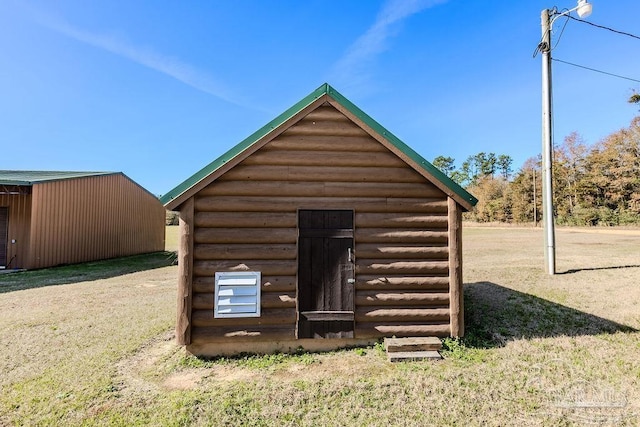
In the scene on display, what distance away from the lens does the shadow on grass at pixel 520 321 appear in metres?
7.07

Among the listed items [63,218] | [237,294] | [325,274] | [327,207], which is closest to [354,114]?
[327,207]

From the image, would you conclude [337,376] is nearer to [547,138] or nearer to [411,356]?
[411,356]

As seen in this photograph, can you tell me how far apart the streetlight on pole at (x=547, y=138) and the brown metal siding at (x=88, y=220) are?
22.3 m

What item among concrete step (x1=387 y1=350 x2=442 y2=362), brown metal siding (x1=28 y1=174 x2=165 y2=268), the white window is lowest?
concrete step (x1=387 y1=350 x2=442 y2=362)

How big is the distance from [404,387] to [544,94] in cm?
1250

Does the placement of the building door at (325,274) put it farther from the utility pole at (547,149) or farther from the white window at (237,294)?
the utility pole at (547,149)

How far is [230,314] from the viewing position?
20.5 feet

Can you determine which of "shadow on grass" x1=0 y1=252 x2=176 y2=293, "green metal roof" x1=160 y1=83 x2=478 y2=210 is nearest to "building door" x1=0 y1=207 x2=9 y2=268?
"shadow on grass" x1=0 y1=252 x2=176 y2=293

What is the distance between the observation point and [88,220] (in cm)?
1967

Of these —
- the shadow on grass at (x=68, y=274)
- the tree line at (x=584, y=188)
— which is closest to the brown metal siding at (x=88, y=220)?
the shadow on grass at (x=68, y=274)

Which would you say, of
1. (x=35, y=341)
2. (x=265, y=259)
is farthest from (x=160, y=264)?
(x=265, y=259)

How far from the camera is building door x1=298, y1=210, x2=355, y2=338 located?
253 inches

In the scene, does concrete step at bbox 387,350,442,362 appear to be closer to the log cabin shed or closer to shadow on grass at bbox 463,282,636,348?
the log cabin shed

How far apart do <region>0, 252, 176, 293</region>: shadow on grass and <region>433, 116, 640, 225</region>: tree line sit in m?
51.9
